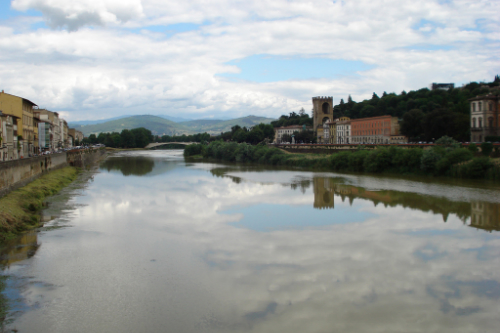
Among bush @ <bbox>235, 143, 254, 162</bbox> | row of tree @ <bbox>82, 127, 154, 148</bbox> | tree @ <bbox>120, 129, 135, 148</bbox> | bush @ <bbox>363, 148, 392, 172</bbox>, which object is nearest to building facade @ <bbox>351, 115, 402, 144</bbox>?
bush @ <bbox>235, 143, 254, 162</bbox>

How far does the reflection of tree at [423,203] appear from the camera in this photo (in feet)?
46.2

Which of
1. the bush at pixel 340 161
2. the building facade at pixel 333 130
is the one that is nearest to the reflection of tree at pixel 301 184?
the bush at pixel 340 161

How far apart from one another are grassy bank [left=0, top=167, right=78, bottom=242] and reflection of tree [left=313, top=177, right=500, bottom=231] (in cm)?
1024

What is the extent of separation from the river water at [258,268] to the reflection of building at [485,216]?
1.4 inches

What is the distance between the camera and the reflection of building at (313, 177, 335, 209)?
56.9 ft

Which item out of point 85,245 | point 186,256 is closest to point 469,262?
point 186,256

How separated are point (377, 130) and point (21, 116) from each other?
37.9m

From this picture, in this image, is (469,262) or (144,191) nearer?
(469,262)

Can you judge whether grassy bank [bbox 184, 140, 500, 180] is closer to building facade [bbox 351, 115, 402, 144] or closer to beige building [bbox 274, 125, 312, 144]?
building facade [bbox 351, 115, 402, 144]

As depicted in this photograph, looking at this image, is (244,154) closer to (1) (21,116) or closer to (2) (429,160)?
(1) (21,116)

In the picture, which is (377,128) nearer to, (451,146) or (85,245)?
(451,146)

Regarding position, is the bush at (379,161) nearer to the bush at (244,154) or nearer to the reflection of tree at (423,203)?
the reflection of tree at (423,203)

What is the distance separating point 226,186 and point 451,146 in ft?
49.7

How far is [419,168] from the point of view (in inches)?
1072
